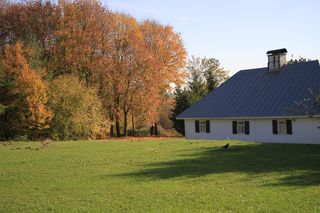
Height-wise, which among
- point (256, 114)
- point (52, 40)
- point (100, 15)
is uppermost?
point (100, 15)

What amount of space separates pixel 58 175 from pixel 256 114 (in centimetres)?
2076

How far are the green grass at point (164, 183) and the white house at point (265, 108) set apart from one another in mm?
10620

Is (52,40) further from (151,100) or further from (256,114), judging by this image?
(256,114)

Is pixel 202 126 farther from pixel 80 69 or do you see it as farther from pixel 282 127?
A: pixel 80 69

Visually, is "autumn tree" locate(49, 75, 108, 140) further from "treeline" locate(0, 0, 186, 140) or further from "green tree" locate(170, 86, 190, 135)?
"green tree" locate(170, 86, 190, 135)

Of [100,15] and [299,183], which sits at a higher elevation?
[100,15]

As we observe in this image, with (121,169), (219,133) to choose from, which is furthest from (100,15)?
(121,169)

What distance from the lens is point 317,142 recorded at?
95.2 ft

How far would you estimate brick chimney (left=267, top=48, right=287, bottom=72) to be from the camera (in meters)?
35.8

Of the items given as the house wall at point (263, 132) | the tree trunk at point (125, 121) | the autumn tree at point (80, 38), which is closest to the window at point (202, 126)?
the house wall at point (263, 132)

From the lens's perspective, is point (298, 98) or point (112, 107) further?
point (112, 107)

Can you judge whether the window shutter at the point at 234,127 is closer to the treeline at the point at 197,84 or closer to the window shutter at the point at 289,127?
the window shutter at the point at 289,127

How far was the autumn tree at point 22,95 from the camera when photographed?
38.2 meters

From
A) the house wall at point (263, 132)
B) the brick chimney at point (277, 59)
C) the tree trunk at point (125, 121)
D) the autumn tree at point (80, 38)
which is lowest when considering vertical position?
the house wall at point (263, 132)
